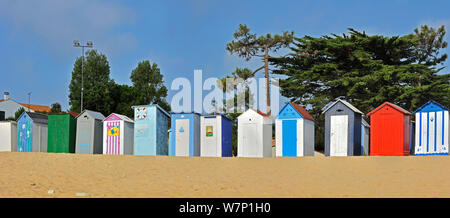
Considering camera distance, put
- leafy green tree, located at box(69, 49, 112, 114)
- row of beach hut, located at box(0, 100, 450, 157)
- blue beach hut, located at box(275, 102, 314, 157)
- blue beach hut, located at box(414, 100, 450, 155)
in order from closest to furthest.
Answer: blue beach hut, located at box(414, 100, 450, 155) < row of beach hut, located at box(0, 100, 450, 157) < blue beach hut, located at box(275, 102, 314, 157) < leafy green tree, located at box(69, 49, 112, 114)

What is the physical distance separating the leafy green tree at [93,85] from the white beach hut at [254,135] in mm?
33617

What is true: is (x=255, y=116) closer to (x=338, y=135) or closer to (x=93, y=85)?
(x=338, y=135)

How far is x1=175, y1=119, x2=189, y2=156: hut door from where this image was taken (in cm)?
1716

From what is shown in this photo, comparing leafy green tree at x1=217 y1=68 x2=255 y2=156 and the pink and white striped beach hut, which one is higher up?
leafy green tree at x1=217 y1=68 x2=255 y2=156

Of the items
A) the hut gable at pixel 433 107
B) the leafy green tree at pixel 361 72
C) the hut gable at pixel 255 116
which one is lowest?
the hut gable at pixel 255 116

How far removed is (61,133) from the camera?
18297 mm

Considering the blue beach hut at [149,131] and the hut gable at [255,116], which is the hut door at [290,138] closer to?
the hut gable at [255,116]

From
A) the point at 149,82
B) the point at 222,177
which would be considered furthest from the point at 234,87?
the point at 149,82

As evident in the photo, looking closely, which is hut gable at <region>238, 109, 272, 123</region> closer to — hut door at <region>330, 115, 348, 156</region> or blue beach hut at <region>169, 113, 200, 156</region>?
blue beach hut at <region>169, 113, 200, 156</region>

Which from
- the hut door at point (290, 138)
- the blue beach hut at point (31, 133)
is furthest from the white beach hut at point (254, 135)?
the blue beach hut at point (31, 133)

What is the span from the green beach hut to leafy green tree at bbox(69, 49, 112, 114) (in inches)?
1143

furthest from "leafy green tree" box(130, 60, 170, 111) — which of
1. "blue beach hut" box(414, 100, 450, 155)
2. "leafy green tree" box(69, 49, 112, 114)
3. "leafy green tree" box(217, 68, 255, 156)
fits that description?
"blue beach hut" box(414, 100, 450, 155)

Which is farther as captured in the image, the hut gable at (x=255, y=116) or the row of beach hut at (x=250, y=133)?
the hut gable at (x=255, y=116)

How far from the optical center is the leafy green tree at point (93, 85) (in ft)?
155
